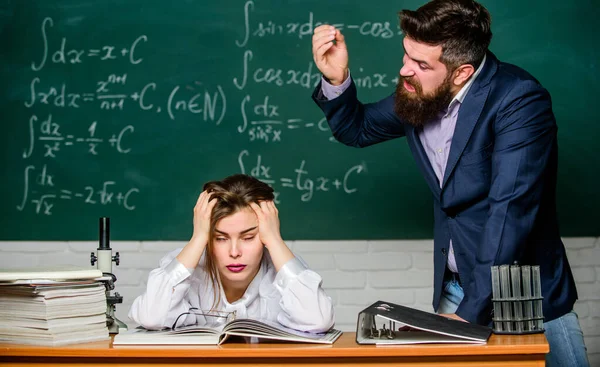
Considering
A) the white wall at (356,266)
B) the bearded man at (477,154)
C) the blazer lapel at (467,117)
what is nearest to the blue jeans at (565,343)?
the bearded man at (477,154)

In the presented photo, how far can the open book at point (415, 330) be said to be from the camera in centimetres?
165

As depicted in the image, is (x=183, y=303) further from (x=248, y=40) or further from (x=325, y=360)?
(x=248, y=40)

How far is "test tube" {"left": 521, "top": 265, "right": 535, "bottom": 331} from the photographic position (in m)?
1.73

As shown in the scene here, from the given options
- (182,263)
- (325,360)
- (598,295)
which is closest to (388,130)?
(182,263)

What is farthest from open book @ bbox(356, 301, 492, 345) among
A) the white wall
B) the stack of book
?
the white wall

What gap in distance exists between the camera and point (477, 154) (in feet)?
6.86

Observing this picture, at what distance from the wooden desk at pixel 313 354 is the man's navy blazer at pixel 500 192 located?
0.22 m

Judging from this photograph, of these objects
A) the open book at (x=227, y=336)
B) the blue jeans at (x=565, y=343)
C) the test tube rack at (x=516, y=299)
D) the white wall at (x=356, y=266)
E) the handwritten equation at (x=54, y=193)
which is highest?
the handwritten equation at (x=54, y=193)

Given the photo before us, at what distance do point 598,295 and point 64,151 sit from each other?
2320mm

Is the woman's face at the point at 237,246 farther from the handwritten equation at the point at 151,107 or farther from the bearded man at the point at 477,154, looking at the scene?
the handwritten equation at the point at 151,107

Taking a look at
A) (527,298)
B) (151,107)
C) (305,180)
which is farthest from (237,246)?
(151,107)

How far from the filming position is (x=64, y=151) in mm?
3240

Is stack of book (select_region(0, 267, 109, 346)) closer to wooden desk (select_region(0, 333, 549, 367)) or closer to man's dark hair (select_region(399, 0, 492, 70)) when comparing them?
wooden desk (select_region(0, 333, 549, 367))

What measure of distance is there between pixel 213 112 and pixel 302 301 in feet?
4.65
